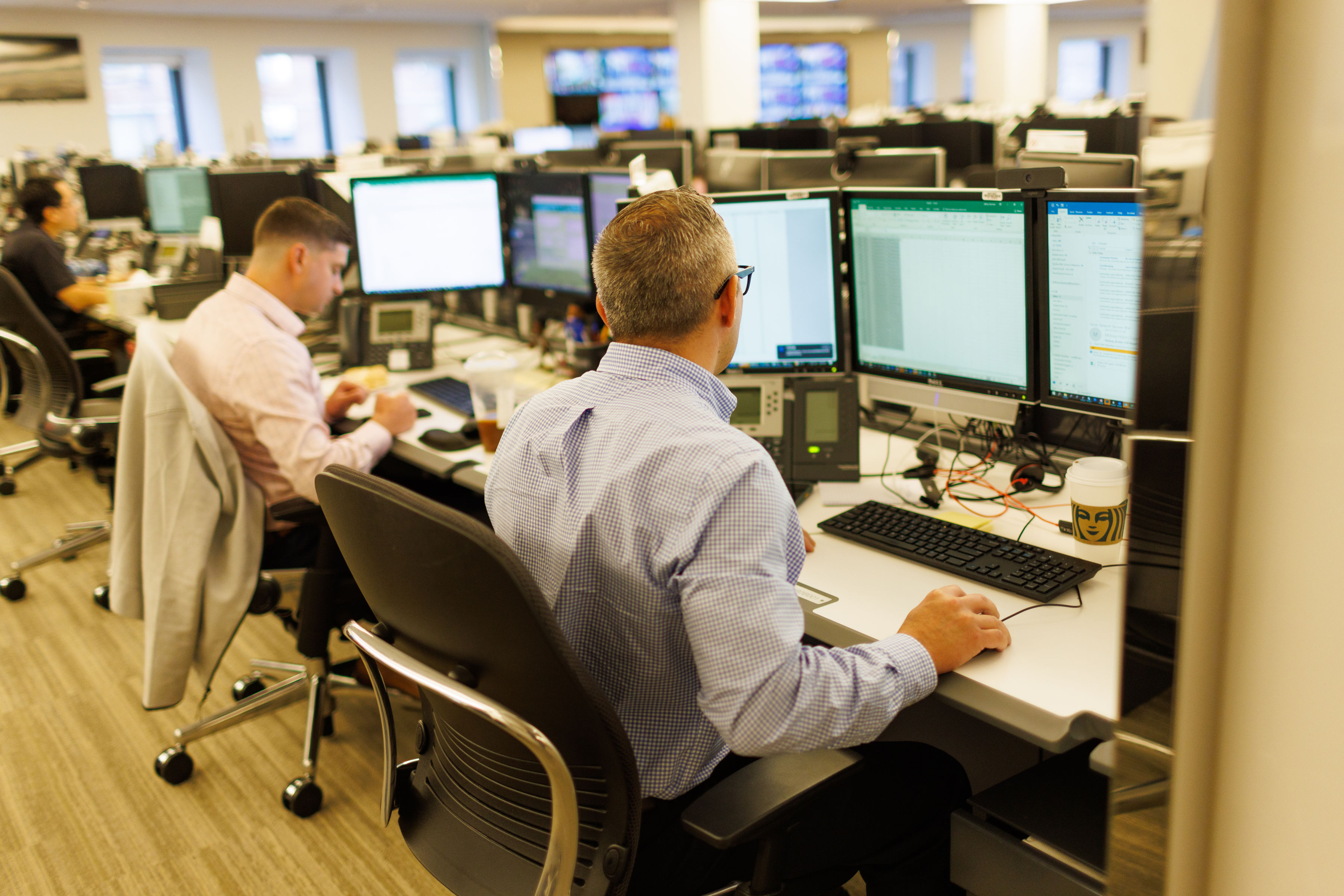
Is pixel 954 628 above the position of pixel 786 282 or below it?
below

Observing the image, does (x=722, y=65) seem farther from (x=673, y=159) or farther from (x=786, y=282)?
(x=786, y=282)

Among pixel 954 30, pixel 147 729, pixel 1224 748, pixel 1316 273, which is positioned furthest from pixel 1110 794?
pixel 954 30

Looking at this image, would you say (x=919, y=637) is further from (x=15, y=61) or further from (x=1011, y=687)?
(x=15, y=61)

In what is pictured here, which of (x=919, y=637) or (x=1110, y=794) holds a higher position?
(x=1110, y=794)

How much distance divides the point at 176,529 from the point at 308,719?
0.55m

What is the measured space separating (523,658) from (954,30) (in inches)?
674

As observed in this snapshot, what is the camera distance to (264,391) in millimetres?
2133

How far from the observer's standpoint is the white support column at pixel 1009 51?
1180 cm

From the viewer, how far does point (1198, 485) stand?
1.68ft

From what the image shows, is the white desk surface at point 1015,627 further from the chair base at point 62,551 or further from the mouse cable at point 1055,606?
the chair base at point 62,551

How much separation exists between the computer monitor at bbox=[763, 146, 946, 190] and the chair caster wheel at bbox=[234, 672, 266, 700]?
186 cm

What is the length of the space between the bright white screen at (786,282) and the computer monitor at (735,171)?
1.16 metres

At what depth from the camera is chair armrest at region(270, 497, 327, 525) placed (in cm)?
204

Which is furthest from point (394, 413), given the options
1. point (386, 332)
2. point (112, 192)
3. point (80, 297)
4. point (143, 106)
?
point (143, 106)
